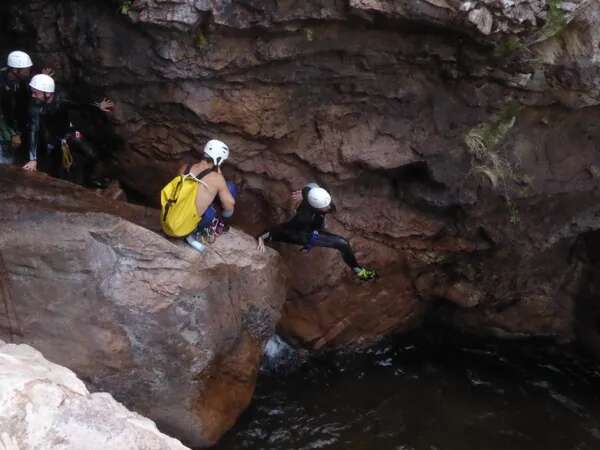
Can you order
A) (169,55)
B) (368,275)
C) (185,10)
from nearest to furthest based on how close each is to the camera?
(185,10) < (169,55) < (368,275)

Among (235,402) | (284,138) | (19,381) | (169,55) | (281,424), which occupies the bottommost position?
(281,424)

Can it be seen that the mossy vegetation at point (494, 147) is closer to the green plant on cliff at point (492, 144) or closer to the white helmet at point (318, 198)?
the green plant on cliff at point (492, 144)

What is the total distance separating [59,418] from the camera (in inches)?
133

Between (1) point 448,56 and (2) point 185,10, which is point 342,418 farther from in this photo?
(2) point 185,10

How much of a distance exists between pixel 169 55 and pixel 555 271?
6.66 metres

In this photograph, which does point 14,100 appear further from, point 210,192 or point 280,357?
point 280,357

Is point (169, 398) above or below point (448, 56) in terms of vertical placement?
below

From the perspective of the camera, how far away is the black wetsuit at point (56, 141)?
255 inches

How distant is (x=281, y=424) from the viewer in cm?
751

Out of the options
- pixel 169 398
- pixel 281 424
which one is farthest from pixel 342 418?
pixel 169 398

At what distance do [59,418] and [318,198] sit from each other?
12.4ft

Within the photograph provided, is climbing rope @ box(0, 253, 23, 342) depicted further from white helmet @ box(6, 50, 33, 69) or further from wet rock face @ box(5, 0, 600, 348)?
wet rock face @ box(5, 0, 600, 348)

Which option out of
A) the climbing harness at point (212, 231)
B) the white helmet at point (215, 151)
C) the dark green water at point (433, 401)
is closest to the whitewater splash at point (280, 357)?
the dark green water at point (433, 401)

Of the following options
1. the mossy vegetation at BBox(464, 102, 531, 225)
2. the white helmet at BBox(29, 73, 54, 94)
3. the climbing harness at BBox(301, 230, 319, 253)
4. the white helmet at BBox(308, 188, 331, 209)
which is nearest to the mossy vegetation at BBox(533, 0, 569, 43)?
the mossy vegetation at BBox(464, 102, 531, 225)
